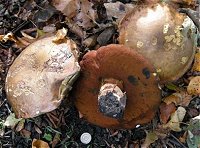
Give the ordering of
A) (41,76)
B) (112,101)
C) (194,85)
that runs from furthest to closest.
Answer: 1. (194,85)
2. (41,76)
3. (112,101)

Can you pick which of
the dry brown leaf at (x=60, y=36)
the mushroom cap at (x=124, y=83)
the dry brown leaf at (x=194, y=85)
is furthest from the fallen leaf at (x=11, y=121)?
the dry brown leaf at (x=194, y=85)

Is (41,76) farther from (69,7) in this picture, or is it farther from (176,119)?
(176,119)

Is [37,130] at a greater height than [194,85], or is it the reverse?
[194,85]

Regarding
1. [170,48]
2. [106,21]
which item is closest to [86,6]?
[106,21]

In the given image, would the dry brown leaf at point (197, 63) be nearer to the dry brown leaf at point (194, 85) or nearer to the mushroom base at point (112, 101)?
the dry brown leaf at point (194, 85)

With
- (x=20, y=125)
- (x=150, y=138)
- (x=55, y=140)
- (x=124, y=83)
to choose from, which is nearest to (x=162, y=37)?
(x=124, y=83)

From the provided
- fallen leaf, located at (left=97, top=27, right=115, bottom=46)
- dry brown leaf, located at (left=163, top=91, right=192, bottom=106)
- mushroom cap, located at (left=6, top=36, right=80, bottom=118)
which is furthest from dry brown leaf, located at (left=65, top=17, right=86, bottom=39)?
dry brown leaf, located at (left=163, top=91, right=192, bottom=106)
